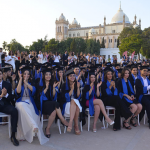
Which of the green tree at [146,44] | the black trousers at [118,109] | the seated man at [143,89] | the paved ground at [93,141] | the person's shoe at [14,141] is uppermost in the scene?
the green tree at [146,44]

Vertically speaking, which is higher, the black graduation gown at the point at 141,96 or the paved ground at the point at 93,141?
the black graduation gown at the point at 141,96

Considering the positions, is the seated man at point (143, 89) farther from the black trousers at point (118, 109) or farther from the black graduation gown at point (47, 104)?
the black graduation gown at point (47, 104)

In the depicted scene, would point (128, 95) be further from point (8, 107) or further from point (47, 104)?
point (8, 107)

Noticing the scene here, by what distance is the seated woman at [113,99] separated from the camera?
4.55 metres

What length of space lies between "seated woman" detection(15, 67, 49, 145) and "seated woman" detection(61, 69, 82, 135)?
28.4 inches

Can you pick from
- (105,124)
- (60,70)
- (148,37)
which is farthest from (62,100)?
(148,37)

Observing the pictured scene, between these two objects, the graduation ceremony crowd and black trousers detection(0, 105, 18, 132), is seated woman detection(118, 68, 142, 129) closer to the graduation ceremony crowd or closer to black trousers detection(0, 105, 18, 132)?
the graduation ceremony crowd

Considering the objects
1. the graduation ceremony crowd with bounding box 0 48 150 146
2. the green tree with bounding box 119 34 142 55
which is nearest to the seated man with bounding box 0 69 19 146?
the graduation ceremony crowd with bounding box 0 48 150 146

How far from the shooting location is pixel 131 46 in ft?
126

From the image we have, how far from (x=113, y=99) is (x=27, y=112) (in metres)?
2.20

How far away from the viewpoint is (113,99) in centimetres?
472

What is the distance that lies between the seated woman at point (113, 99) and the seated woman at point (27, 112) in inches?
72.2

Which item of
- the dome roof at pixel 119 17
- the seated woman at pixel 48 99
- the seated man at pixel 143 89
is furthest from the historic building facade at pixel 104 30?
the seated woman at pixel 48 99

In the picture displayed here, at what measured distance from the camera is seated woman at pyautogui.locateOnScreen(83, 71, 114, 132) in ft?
14.9
